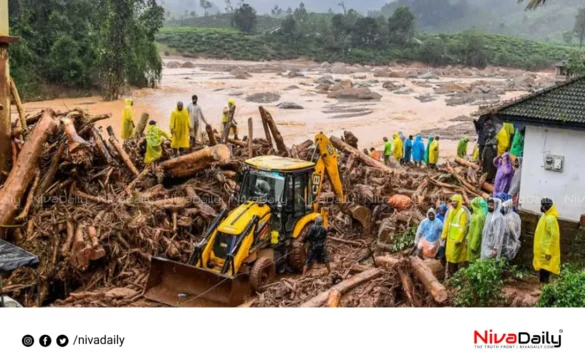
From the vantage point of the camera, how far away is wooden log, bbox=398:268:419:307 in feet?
27.1

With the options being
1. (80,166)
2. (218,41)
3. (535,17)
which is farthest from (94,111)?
(535,17)

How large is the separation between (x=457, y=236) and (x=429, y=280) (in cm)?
104

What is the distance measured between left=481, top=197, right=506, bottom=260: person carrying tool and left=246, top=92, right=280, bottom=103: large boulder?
32.4 metres

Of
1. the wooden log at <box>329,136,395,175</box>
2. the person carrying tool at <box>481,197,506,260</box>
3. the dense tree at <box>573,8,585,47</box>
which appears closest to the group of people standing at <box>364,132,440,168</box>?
the wooden log at <box>329,136,395,175</box>

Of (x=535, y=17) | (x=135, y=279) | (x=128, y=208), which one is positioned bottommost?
(x=135, y=279)

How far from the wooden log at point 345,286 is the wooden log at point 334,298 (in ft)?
0.14

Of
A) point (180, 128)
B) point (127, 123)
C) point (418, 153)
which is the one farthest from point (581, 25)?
point (180, 128)

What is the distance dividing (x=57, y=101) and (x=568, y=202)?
28909 millimetres

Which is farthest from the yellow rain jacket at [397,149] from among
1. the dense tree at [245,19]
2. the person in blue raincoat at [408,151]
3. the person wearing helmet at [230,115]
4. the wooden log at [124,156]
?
the dense tree at [245,19]

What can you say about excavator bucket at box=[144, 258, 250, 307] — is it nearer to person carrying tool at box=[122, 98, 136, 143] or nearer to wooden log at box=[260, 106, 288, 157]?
wooden log at box=[260, 106, 288, 157]
